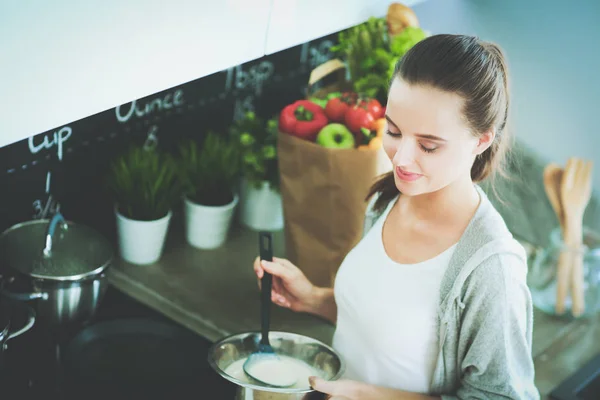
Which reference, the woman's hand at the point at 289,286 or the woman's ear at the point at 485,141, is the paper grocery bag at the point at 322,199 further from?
the woman's ear at the point at 485,141

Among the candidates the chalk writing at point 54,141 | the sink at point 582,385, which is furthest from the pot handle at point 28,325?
the sink at point 582,385

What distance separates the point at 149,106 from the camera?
5.29ft

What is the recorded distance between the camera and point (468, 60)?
949 millimetres

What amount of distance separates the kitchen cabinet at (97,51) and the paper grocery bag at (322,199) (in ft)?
1.16

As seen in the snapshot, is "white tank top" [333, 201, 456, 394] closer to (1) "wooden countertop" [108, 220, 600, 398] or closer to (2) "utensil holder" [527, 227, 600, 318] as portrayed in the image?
(1) "wooden countertop" [108, 220, 600, 398]

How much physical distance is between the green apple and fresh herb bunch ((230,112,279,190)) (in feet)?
0.55

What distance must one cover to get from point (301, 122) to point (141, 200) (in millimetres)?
338

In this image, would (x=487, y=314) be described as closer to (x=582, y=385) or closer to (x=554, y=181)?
(x=582, y=385)

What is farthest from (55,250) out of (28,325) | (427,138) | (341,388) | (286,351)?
(427,138)

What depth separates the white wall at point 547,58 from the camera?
179 cm

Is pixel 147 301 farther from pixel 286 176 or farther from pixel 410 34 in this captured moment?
pixel 410 34

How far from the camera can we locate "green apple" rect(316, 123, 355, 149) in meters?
1.41

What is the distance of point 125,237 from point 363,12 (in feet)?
2.05

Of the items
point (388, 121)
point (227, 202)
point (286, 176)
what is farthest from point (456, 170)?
point (227, 202)
